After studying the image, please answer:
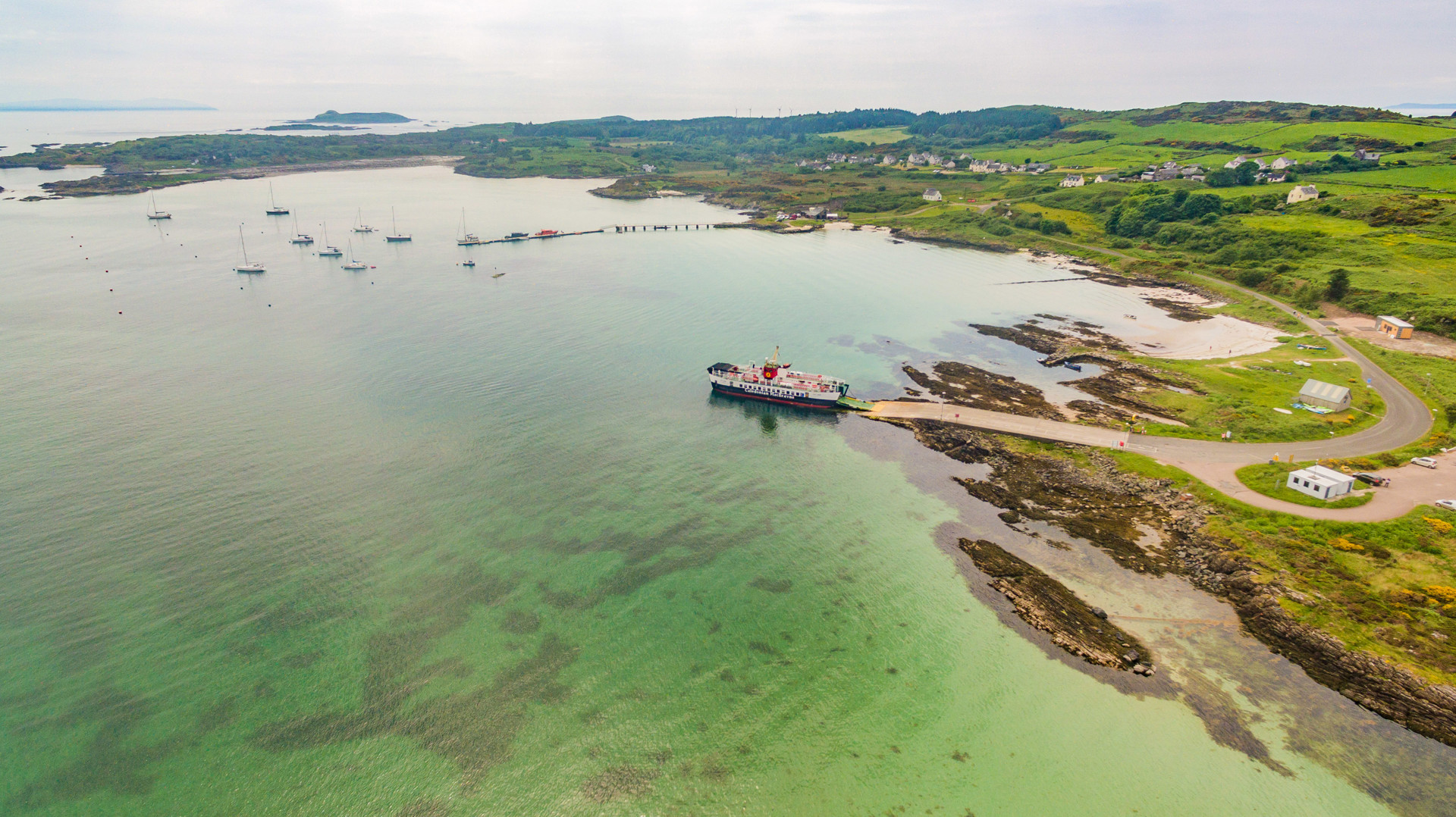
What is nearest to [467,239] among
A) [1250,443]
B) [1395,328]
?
[1250,443]

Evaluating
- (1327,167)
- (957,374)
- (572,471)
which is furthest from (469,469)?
(1327,167)

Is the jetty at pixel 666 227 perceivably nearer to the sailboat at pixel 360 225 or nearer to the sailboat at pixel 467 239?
the sailboat at pixel 467 239

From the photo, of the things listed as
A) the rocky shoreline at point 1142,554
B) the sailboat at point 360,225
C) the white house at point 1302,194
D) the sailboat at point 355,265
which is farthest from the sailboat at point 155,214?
the white house at point 1302,194

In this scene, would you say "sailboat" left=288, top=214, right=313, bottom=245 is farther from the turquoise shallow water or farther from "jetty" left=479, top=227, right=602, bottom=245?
the turquoise shallow water

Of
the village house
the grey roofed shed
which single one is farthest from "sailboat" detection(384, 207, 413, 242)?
the village house

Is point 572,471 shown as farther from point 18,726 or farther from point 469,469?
point 18,726

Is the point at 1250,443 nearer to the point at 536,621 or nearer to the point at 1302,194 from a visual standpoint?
the point at 536,621
